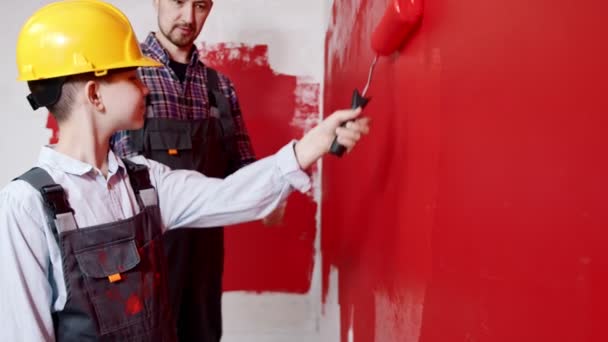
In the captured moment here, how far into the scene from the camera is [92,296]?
87cm

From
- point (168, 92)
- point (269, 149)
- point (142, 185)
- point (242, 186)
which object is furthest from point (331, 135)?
point (269, 149)

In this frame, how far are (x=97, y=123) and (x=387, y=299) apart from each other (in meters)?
0.63

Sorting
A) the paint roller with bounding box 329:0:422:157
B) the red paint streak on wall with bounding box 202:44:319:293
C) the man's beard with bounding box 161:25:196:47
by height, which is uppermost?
the man's beard with bounding box 161:25:196:47

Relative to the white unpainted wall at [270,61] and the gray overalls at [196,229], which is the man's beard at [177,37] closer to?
the gray overalls at [196,229]

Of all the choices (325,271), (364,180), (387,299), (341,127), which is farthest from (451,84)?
(325,271)

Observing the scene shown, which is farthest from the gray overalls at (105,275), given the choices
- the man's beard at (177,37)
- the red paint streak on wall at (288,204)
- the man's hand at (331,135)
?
the red paint streak on wall at (288,204)

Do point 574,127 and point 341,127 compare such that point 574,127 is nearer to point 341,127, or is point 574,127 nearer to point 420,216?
point 420,216

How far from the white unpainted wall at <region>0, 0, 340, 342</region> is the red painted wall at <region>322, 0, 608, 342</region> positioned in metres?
1.56

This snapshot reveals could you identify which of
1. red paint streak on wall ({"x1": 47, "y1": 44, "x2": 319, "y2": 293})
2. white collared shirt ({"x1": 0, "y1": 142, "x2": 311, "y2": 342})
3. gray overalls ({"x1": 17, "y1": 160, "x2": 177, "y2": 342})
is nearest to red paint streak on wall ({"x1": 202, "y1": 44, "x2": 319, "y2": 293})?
red paint streak on wall ({"x1": 47, "y1": 44, "x2": 319, "y2": 293})

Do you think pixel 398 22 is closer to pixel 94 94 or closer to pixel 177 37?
pixel 94 94

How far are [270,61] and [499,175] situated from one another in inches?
78.4

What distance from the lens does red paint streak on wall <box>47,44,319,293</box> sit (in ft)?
7.72

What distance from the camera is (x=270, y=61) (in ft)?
7.71

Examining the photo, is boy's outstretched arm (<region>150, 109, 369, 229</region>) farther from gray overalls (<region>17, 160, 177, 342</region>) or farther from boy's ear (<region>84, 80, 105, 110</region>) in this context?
boy's ear (<region>84, 80, 105, 110</region>)
